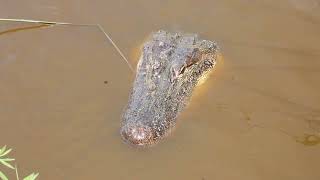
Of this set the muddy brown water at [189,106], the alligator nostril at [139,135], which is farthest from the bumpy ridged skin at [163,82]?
the muddy brown water at [189,106]

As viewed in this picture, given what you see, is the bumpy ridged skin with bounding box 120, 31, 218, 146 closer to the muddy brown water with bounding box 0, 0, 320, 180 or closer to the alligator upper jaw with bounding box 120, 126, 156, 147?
the alligator upper jaw with bounding box 120, 126, 156, 147

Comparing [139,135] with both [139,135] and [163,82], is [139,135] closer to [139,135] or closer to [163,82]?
[139,135]

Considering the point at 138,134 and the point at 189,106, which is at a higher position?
the point at 138,134

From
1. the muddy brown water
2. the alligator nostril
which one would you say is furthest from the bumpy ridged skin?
the muddy brown water

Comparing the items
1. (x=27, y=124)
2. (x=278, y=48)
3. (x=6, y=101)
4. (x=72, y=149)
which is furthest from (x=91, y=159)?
(x=278, y=48)

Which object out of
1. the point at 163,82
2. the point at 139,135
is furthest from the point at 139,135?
the point at 163,82

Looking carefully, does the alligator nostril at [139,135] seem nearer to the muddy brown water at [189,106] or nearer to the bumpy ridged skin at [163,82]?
the bumpy ridged skin at [163,82]

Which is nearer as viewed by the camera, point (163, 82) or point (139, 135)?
point (139, 135)
